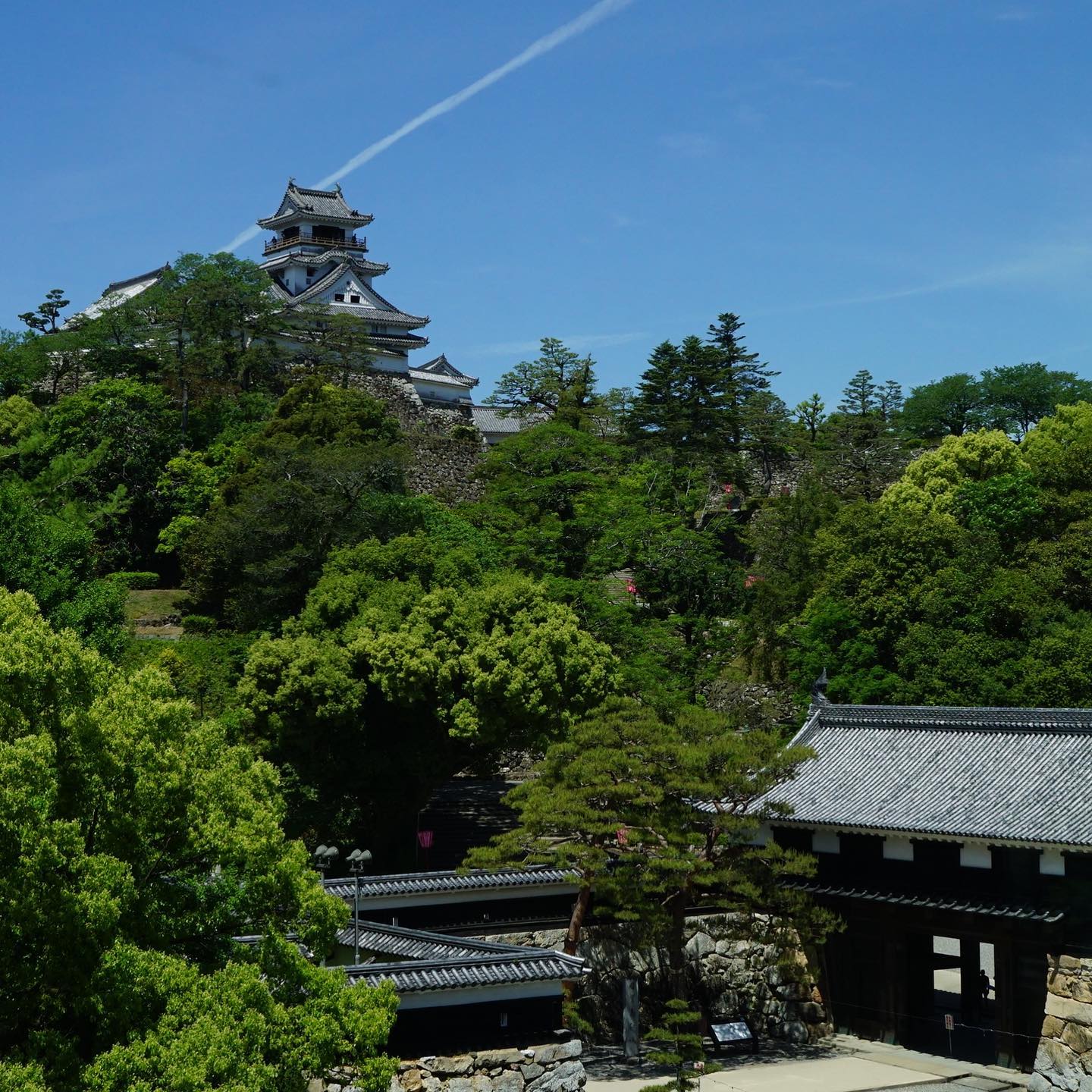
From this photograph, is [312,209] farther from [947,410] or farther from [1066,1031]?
[1066,1031]

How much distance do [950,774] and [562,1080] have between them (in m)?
8.31

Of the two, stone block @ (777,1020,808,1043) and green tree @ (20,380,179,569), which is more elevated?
green tree @ (20,380,179,569)

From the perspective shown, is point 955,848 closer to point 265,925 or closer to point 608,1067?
point 608,1067

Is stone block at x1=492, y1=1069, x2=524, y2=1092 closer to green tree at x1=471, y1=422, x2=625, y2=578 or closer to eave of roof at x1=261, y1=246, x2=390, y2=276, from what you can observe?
green tree at x1=471, y1=422, x2=625, y2=578

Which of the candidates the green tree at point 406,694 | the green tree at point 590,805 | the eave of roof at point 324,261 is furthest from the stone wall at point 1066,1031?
the eave of roof at point 324,261

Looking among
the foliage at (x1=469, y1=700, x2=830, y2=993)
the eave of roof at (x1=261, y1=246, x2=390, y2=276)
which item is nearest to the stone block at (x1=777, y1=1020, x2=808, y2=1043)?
the foliage at (x1=469, y1=700, x2=830, y2=993)

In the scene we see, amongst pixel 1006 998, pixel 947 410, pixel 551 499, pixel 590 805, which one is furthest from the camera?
pixel 947 410

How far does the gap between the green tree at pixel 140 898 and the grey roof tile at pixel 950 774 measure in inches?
417

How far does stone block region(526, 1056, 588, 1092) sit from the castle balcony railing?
5026 centimetres

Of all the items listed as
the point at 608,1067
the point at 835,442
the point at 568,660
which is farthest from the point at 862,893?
the point at 835,442

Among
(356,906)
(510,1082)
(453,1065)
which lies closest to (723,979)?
(356,906)

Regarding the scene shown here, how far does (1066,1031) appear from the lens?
1805 cm

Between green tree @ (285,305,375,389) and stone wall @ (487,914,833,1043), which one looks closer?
stone wall @ (487,914,833,1043)

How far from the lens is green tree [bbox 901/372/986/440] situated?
180 ft
